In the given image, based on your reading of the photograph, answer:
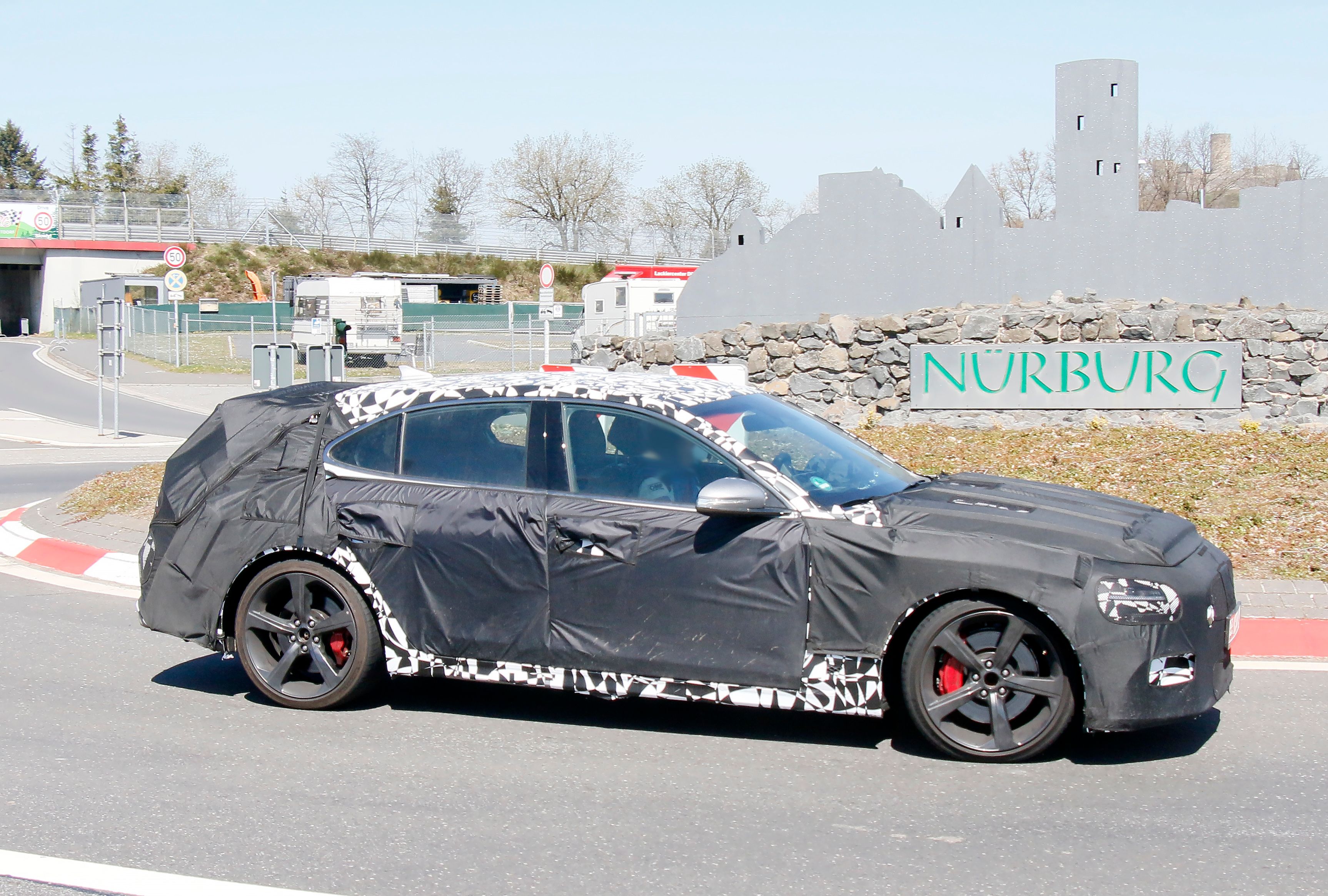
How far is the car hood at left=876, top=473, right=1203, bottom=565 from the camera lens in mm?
4926

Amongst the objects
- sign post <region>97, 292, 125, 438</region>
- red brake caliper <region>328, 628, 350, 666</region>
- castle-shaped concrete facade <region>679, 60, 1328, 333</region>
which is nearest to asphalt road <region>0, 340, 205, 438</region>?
sign post <region>97, 292, 125, 438</region>

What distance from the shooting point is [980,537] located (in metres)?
4.94

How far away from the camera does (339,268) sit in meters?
66.2

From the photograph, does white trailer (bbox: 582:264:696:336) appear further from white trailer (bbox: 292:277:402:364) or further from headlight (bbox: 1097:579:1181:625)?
headlight (bbox: 1097:579:1181:625)

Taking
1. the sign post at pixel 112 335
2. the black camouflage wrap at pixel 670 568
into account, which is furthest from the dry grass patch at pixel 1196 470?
the sign post at pixel 112 335

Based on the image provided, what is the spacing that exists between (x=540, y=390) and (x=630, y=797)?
6.45 ft

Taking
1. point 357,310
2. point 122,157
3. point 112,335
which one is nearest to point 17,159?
point 122,157

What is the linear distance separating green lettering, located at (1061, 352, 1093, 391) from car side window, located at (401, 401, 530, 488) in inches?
450

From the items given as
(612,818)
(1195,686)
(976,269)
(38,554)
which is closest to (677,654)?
(612,818)

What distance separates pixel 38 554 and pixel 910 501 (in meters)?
7.52

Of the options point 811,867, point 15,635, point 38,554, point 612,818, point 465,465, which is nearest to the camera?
point 811,867

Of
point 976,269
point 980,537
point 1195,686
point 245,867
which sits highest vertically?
point 976,269

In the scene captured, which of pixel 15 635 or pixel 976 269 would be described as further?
pixel 976 269

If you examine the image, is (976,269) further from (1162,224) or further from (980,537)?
(980,537)
